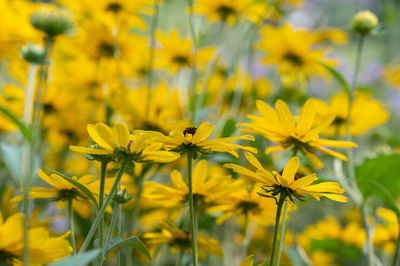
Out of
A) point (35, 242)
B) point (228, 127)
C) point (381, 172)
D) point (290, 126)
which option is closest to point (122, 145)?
point (35, 242)

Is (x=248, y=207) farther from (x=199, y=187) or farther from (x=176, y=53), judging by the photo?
(x=176, y=53)

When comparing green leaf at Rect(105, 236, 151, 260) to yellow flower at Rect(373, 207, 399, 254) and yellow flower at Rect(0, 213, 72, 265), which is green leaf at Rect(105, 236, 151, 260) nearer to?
yellow flower at Rect(0, 213, 72, 265)

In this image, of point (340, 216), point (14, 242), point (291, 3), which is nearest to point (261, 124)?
point (14, 242)

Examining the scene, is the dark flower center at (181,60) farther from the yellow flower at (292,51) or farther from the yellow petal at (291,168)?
the yellow petal at (291,168)

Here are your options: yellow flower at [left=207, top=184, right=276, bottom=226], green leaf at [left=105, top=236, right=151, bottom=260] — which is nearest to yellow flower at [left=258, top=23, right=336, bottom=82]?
yellow flower at [left=207, top=184, right=276, bottom=226]

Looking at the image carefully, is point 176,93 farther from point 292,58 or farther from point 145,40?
point 292,58
